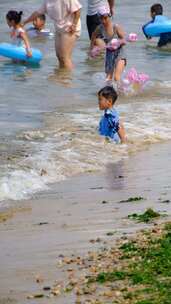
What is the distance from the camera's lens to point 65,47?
13984 millimetres

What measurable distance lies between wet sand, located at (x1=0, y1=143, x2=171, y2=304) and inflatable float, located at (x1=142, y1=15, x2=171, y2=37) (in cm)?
927

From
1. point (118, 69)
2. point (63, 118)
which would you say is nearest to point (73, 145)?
point (63, 118)

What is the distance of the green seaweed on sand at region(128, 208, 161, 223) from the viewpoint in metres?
5.57

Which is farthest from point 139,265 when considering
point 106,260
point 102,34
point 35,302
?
point 102,34

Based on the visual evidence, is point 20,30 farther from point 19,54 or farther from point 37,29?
point 37,29

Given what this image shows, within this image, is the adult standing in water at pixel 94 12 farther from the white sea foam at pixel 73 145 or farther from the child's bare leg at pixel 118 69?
the white sea foam at pixel 73 145

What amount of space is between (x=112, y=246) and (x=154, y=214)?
69cm

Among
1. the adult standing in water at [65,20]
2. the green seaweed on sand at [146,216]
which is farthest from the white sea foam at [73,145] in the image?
the adult standing in water at [65,20]

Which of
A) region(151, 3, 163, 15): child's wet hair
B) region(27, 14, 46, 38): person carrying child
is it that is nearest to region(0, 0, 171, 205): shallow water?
region(151, 3, 163, 15): child's wet hair

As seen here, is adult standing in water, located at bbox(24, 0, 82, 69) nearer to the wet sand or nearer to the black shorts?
the black shorts

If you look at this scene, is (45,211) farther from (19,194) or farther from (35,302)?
(35,302)

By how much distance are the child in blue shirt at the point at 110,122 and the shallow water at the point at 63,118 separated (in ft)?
0.36

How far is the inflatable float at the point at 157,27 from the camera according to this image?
17.0 meters

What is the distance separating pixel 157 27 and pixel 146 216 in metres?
11.8
